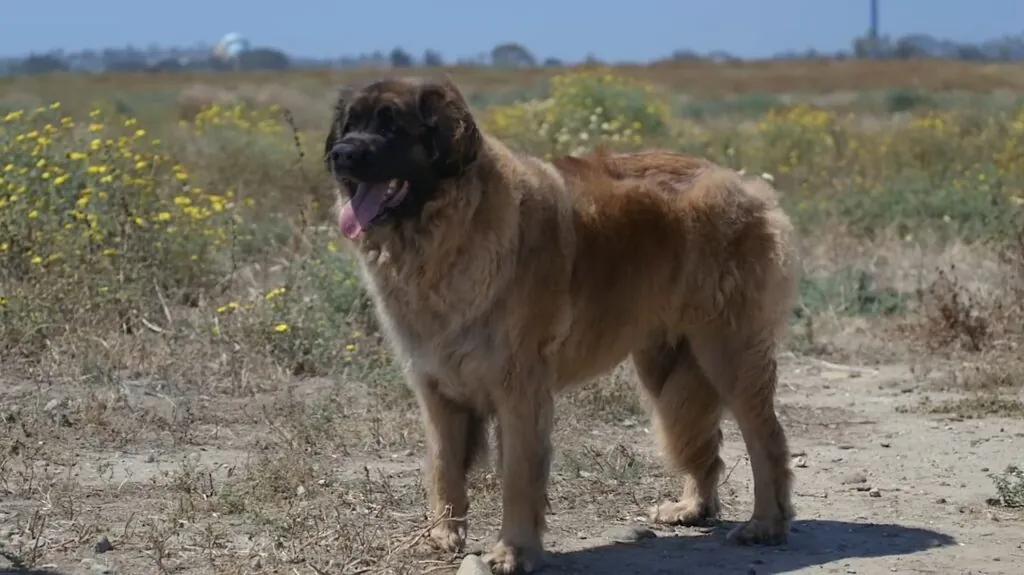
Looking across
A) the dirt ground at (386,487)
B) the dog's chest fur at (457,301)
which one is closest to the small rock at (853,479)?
the dirt ground at (386,487)

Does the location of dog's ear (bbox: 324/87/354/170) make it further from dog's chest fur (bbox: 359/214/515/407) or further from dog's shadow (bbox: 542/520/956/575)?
dog's shadow (bbox: 542/520/956/575)

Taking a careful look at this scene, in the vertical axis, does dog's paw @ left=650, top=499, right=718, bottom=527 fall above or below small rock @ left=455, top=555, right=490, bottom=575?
below

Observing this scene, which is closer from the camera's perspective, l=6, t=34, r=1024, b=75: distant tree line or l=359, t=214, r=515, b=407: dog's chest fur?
l=359, t=214, r=515, b=407: dog's chest fur

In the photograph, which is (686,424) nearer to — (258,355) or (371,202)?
(371,202)

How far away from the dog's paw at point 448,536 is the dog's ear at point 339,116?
5.41 ft

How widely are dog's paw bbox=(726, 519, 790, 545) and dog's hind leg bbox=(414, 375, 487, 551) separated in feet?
4.22

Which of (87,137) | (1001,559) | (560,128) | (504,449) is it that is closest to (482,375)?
(504,449)

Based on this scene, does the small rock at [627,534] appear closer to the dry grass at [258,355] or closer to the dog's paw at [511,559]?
the dry grass at [258,355]

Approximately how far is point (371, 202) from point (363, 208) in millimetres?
40

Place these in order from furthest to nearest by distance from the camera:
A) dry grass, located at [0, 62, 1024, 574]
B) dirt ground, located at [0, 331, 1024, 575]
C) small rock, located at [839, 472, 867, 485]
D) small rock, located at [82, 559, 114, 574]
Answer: small rock, located at [839, 472, 867, 485] → dry grass, located at [0, 62, 1024, 574] → dirt ground, located at [0, 331, 1024, 575] → small rock, located at [82, 559, 114, 574]

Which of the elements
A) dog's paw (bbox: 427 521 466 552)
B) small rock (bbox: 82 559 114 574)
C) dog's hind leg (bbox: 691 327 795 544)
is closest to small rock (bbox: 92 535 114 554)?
small rock (bbox: 82 559 114 574)

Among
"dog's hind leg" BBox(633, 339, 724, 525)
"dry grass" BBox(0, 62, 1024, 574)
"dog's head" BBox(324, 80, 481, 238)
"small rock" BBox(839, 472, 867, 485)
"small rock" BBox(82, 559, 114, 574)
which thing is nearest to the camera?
"dog's head" BBox(324, 80, 481, 238)

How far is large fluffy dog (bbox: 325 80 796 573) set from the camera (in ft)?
19.2

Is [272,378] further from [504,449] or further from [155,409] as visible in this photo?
[504,449]
